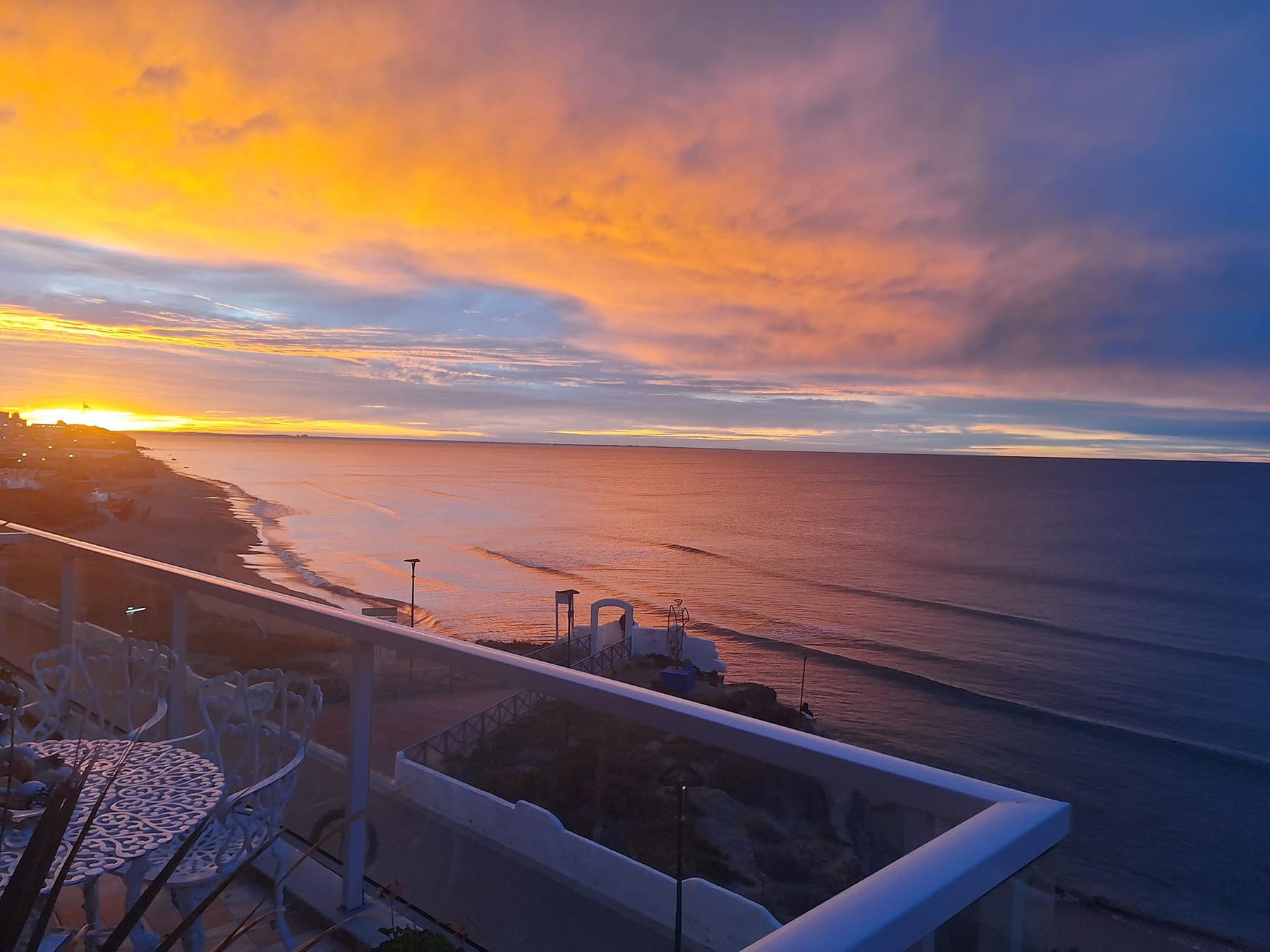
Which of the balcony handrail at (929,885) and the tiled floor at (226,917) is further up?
the balcony handrail at (929,885)

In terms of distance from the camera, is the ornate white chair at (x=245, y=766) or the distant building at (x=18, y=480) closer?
the ornate white chair at (x=245, y=766)

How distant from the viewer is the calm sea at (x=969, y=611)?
15008 mm

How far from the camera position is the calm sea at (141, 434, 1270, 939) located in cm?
1501

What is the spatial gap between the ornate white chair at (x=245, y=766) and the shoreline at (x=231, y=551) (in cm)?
161

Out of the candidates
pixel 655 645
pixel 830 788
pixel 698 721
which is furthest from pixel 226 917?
pixel 655 645

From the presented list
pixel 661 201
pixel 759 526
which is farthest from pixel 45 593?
pixel 759 526

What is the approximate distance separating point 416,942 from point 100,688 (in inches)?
58.0

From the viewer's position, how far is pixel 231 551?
31500 mm

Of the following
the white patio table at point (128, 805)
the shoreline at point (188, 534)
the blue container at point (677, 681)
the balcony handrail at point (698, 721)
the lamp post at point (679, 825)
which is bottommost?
the shoreline at point (188, 534)

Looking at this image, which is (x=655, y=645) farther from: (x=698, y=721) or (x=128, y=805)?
(x=698, y=721)

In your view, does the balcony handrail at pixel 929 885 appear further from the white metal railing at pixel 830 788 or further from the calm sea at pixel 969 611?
the calm sea at pixel 969 611

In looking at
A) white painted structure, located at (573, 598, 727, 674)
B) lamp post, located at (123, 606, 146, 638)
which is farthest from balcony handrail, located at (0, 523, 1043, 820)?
white painted structure, located at (573, 598, 727, 674)

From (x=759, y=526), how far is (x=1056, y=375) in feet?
78.8

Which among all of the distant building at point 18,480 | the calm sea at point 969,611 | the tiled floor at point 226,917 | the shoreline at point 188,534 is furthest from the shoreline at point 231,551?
the distant building at point 18,480
